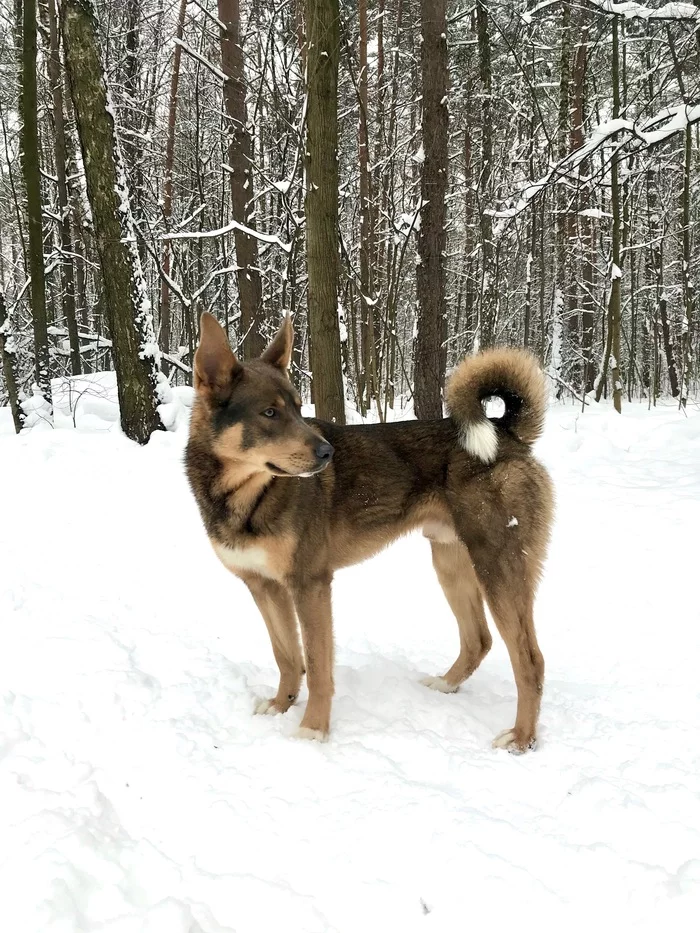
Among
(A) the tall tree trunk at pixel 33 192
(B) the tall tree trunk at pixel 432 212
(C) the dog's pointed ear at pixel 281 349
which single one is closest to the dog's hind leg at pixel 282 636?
(C) the dog's pointed ear at pixel 281 349

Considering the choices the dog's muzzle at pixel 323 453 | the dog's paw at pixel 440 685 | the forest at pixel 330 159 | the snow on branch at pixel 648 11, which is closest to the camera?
the dog's muzzle at pixel 323 453

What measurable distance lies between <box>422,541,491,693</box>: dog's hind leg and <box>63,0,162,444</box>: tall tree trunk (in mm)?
5801

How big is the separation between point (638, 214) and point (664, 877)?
25.5 meters

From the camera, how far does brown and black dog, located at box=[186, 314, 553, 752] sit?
10.8ft

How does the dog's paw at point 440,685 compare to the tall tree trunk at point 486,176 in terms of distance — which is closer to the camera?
the dog's paw at point 440,685

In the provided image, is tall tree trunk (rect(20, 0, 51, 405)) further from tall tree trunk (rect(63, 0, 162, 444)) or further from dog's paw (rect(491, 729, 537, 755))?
dog's paw (rect(491, 729, 537, 755))

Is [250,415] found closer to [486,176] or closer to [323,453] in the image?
[323,453]

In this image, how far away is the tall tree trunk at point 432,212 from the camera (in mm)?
9172

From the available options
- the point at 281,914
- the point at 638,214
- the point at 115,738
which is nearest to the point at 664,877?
the point at 281,914

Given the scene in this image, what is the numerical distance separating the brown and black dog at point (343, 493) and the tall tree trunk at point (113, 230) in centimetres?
553

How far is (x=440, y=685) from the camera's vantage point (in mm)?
3971

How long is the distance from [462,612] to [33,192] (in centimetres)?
976

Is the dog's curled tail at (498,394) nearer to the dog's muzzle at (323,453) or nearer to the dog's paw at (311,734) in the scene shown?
the dog's muzzle at (323,453)

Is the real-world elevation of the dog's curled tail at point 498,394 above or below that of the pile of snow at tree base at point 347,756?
above
